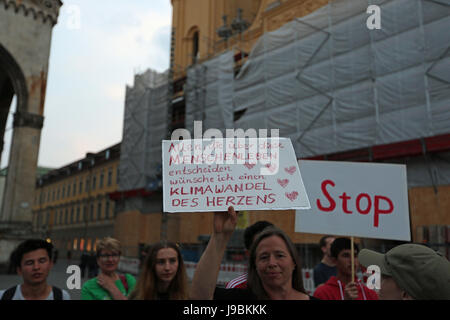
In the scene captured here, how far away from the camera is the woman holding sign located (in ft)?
6.06

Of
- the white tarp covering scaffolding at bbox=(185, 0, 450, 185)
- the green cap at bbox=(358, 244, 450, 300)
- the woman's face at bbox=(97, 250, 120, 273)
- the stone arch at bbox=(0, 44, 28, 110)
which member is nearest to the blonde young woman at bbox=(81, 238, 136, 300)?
the woman's face at bbox=(97, 250, 120, 273)

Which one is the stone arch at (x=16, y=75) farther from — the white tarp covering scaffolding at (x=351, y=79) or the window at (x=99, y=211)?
the window at (x=99, y=211)

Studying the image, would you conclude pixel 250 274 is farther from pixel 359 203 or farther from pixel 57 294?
pixel 359 203

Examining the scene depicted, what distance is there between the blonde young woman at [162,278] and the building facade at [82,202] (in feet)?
110

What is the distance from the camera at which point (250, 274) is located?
1.94 metres

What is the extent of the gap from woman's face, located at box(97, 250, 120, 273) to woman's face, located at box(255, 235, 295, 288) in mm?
1796

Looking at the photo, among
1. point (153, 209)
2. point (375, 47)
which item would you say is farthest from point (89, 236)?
point (375, 47)

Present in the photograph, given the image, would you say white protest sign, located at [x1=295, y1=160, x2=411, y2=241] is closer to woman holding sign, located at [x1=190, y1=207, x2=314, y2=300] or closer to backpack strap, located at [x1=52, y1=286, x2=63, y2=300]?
woman holding sign, located at [x1=190, y1=207, x2=314, y2=300]

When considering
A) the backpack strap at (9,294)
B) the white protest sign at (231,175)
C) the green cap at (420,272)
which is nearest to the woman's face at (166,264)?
the white protest sign at (231,175)

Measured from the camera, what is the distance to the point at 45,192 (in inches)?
2218

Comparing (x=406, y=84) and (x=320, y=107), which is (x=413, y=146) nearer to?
(x=406, y=84)

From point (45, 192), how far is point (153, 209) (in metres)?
35.7
